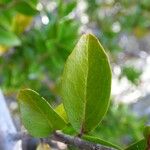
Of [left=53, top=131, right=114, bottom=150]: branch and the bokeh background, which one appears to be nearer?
[left=53, top=131, right=114, bottom=150]: branch

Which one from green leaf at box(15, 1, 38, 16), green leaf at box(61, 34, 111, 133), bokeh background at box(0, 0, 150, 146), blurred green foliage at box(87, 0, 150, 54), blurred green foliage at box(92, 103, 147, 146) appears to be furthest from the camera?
blurred green foliage at box(87, 0, 150, 54)

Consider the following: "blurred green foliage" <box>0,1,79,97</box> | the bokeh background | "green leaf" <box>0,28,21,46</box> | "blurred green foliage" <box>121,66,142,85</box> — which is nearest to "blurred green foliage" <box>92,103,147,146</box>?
the bokeh background

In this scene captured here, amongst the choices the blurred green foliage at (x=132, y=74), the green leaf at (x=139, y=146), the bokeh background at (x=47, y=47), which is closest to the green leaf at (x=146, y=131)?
the green leaf at (x=139, y=146)

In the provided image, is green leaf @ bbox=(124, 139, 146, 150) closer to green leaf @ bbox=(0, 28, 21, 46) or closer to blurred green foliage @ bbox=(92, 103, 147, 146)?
green leaf @ bbox=(0, 28, 21, 46)

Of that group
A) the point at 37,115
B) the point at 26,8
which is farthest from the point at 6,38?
the point at 37,115

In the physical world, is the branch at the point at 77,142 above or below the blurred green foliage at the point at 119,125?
below

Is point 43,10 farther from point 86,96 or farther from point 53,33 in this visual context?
point 86,96

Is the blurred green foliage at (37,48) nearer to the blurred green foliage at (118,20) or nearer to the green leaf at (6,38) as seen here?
the green leaf at (6,38)

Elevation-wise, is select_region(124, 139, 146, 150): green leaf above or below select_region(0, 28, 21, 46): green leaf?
below
